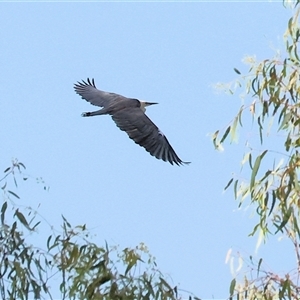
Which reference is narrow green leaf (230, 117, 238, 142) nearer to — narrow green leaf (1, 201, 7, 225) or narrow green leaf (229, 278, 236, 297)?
narrow green leaf (229, 278, 236, 297)

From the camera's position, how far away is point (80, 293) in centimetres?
421

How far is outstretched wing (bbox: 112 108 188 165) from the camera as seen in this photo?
21.2 feet

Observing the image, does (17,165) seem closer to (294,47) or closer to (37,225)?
(37,225)

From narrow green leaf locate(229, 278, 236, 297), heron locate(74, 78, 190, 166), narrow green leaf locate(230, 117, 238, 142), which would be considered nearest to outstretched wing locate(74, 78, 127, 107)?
heron locate(74, 78, 190, 166)

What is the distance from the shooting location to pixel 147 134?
6582 millimetres

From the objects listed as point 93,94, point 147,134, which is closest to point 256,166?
point 147,134

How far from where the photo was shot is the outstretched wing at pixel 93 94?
725cm

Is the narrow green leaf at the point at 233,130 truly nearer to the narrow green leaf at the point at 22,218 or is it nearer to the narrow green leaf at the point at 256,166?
the narrow green leaf at the point at 256,166

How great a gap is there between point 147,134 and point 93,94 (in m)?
1.19

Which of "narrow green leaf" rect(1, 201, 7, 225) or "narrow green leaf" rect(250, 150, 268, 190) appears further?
"narrow green leaf" rect(250, 150, 268, 190)

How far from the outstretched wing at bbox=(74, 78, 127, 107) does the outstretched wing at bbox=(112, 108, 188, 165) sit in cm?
43

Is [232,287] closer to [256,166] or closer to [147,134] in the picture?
[256,166]

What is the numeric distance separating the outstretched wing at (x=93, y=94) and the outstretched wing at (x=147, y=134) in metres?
0.43

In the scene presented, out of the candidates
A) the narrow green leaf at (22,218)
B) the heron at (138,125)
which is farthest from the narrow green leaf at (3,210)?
the heron at (138,125)
